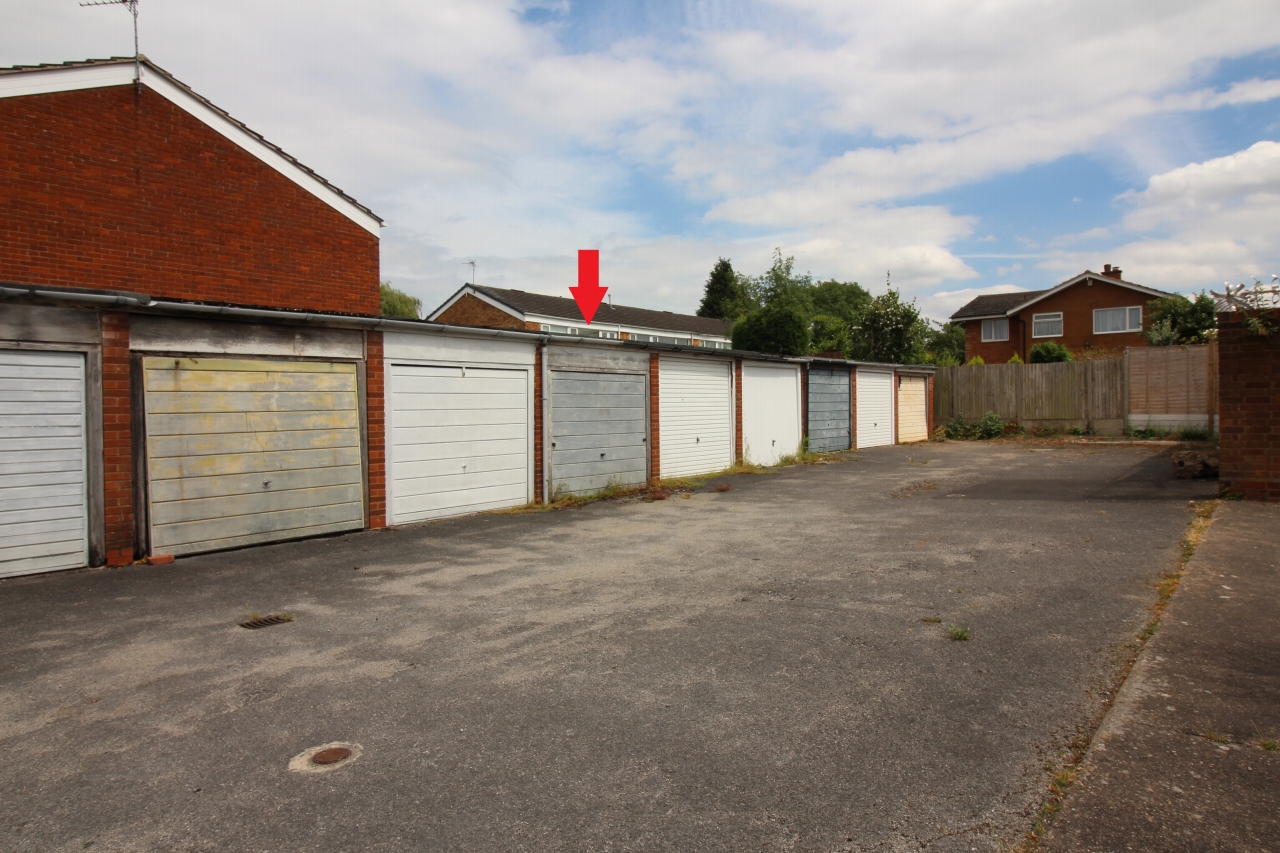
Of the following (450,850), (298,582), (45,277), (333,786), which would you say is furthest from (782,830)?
(45,277)

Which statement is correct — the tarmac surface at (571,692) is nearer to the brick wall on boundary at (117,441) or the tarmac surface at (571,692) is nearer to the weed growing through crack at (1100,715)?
the weed growing through crack at (1100,715)

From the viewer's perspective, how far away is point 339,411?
30.8 feet

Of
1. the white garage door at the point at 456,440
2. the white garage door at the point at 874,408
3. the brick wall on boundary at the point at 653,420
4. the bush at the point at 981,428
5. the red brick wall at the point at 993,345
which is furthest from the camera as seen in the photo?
the red brick wall at the point at 993,345

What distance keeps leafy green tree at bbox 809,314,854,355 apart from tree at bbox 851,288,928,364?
98cm

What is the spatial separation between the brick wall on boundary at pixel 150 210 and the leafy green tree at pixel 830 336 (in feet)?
74.9

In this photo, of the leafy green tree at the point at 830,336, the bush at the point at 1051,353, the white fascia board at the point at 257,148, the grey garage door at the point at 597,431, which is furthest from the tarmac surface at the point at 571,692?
the leafy green tree at the point at 830,336

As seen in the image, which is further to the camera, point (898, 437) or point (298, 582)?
point (898, 437)

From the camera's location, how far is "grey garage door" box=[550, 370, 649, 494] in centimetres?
1230

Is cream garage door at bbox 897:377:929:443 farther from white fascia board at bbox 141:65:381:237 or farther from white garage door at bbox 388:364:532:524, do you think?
white fascia board at bbox 141:65:381:237

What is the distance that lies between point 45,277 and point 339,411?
19.3ft

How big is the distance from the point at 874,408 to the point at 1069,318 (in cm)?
2075

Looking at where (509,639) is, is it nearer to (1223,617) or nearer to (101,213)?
(1223,617)

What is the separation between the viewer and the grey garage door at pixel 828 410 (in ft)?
66.6

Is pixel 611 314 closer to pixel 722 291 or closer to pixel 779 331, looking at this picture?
pixel 779 331
